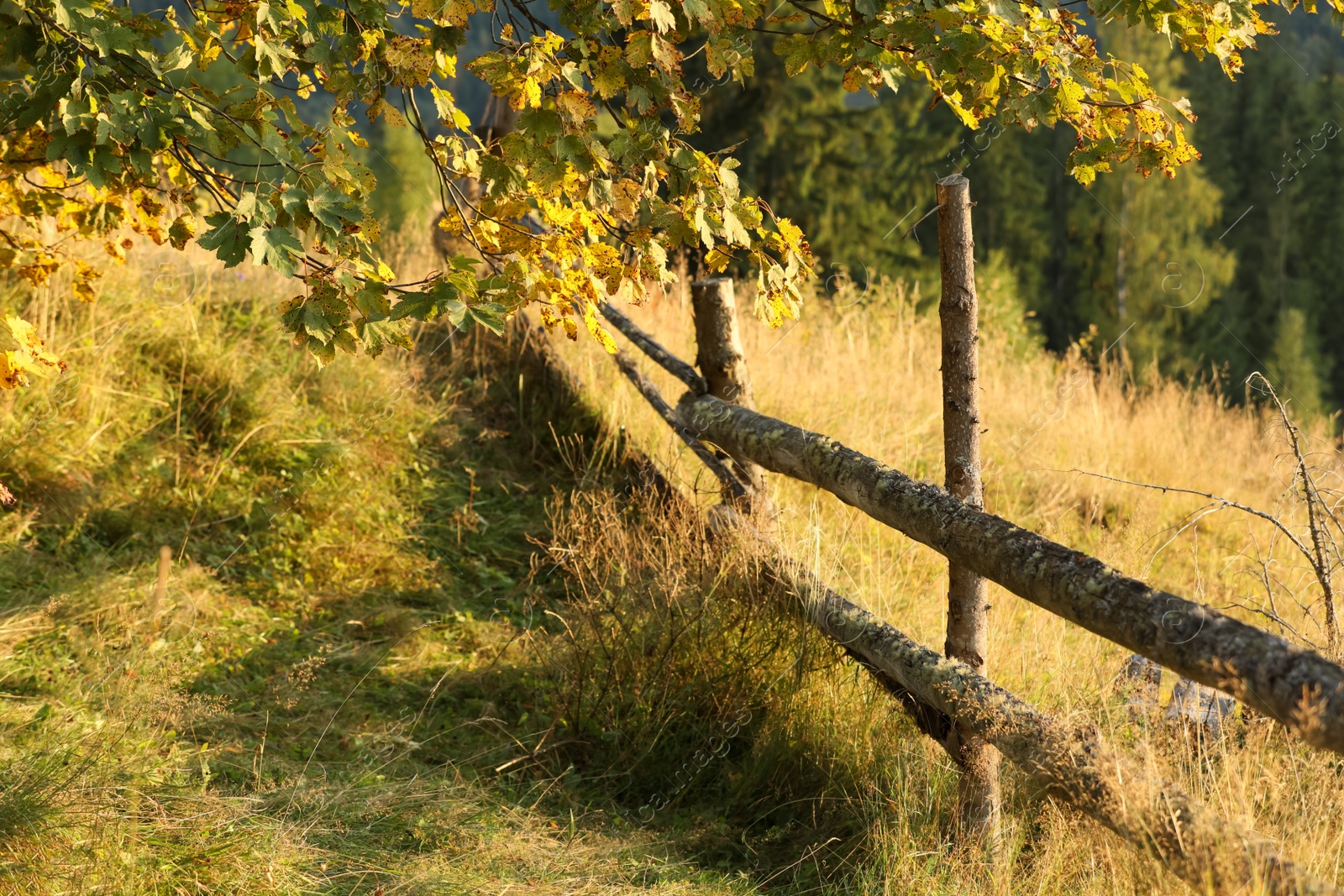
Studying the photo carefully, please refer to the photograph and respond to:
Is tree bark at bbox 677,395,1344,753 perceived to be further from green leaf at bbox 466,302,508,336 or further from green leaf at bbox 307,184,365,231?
green leaf at bbox 307,184,365,231

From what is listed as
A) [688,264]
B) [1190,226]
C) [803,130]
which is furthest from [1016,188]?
[688,264]

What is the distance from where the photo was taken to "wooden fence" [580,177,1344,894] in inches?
72.0

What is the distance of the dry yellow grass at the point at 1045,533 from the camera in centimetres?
274

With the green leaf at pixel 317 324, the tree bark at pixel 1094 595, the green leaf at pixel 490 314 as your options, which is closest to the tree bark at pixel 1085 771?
the tree bark at pixel 1094 595

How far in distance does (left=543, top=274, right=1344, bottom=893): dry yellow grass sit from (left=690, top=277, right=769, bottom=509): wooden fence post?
59cm

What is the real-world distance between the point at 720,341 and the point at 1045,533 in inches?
116

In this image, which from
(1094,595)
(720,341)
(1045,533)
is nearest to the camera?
(1094,595)

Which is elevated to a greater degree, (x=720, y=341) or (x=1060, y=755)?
(x=720, y=341)

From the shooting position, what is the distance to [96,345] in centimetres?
526

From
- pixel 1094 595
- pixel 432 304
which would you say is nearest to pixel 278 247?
pixel 432 304

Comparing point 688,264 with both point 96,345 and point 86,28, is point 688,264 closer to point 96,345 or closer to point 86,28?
point 96,345

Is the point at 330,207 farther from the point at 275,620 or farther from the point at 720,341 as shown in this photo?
the point at 275,620

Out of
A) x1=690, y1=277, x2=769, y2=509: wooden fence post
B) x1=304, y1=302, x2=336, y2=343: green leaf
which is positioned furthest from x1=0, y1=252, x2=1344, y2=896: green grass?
x1=304, y1=302, x2=336, y2=343: green leaf

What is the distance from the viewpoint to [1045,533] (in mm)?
6031
